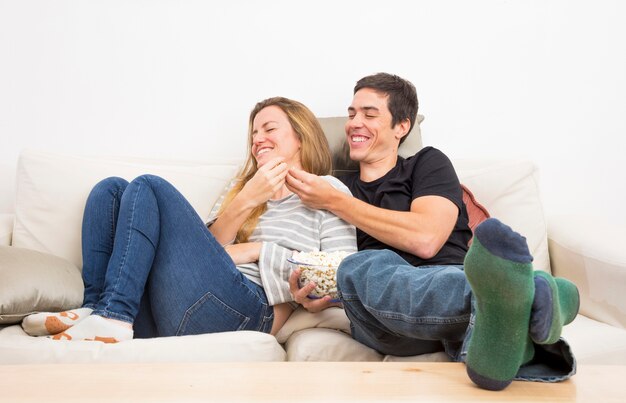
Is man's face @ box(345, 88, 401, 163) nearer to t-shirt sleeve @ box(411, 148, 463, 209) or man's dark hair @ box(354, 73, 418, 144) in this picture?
man's dark hair @ box(354, 73, 418, 144)

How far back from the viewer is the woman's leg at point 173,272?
1.65 m

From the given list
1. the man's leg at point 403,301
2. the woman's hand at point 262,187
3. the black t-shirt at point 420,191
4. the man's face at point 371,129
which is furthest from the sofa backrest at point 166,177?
the man's leg at point 403,301

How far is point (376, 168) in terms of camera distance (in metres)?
2.16

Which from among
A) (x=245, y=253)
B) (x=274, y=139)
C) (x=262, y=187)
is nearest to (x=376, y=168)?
(x=274, y=139)

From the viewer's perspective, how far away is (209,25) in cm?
258

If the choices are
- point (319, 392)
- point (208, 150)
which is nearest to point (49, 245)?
point (208, 150)

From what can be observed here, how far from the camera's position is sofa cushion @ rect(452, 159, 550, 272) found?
218 cm

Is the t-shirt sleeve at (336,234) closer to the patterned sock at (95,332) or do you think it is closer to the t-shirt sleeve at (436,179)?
the t-shirt sleeve at (436,179)

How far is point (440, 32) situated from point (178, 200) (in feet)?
4.61

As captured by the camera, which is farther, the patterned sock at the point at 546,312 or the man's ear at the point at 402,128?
the man's ear at the point at 402,128

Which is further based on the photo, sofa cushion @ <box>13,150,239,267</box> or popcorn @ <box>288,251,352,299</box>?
sofa cushion @ <box>13,150,239,267</box>

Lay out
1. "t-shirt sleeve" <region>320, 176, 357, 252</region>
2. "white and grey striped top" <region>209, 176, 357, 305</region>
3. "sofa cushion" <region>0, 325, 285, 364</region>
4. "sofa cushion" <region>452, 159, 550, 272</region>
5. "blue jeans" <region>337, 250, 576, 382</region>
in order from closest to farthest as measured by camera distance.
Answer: "blue jeans" <region>337, 250, 576, 382</region>, "sofa cushion" <region>0, 325, 285, 364</region>, "white and grey striped top" <region>209, 176, 357, 305</region>, "t-shirt sleeve" <region>320, 176, 357, 252</region>, "sofa cushion" <region>452, 159, 550, 272</region>

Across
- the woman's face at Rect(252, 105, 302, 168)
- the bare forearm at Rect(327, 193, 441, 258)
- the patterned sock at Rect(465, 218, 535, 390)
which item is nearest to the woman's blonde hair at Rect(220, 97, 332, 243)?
the woman's face at Rect(252, 105, 302, 168)

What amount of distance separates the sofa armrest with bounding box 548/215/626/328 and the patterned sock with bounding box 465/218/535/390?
0.85 metres
